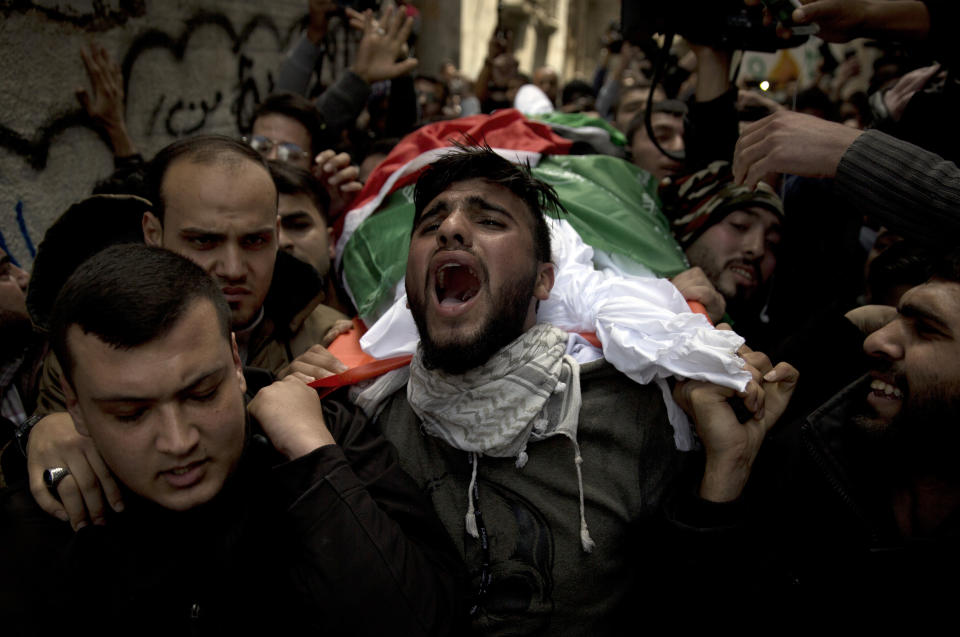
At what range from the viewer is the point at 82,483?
4.66 ft

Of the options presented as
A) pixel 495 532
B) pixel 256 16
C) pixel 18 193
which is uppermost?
pixel 256 16

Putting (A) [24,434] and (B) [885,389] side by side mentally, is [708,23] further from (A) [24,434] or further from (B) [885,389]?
(A) [24,434]

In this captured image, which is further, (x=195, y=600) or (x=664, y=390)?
(x=664, y=390)

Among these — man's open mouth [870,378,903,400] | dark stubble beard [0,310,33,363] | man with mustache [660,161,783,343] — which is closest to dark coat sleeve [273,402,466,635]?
dark stubble beard [0,310,33,363]

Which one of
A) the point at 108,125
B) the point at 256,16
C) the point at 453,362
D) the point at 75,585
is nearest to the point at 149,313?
the point at 75,585

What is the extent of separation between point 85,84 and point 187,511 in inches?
92.3

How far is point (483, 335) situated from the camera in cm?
176

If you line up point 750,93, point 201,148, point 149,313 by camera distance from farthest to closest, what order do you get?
point 750,93 < point 201,148 < point 149,313

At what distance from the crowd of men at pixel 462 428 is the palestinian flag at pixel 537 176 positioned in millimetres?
182

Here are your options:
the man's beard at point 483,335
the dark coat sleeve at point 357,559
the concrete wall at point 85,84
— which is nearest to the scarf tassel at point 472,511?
the dark coat sleeve at point 357,559

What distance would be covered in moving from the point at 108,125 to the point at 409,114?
1.88 meters

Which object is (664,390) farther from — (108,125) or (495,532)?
(108,125)

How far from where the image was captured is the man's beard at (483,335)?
1759 millimetres

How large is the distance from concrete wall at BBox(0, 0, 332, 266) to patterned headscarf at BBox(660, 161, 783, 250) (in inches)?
106
